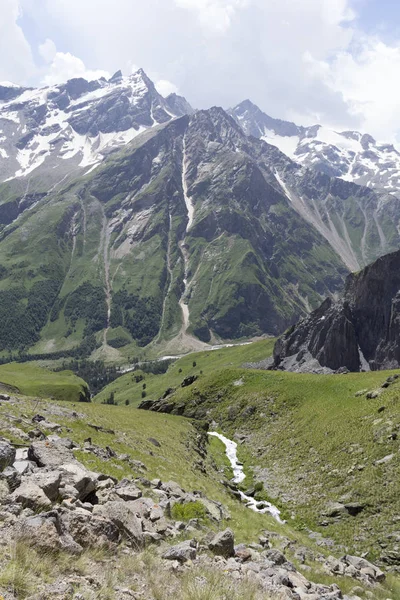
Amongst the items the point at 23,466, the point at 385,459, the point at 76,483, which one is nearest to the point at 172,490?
the point at 76,483

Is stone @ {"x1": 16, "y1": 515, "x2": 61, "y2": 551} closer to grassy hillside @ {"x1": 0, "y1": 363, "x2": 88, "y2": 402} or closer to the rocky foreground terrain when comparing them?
the rocky foreground terrain

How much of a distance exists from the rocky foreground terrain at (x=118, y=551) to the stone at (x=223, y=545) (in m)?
0.03

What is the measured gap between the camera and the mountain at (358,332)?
5153 inches

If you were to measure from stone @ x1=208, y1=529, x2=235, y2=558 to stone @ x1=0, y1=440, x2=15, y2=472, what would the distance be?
8316mm

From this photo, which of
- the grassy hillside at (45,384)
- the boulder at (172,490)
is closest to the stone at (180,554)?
the boulder at (172,490)

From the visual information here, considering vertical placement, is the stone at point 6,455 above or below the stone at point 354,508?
above

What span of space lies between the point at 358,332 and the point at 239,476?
10673 centimetres

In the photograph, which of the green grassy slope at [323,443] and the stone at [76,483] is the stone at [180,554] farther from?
the green grassy slope at [323,443]

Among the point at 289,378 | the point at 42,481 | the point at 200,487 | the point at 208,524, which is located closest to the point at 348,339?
the point at 289,378

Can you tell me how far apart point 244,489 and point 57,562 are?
125ft

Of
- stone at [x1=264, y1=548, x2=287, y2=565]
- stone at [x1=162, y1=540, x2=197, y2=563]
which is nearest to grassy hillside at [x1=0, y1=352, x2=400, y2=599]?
stone at [x1=264, y1=548, x2=287, y2=565]

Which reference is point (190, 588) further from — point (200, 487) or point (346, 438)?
point (346, 438)

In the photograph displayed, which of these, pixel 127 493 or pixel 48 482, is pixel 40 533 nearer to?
pixel 48 482

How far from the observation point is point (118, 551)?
11891 mm
